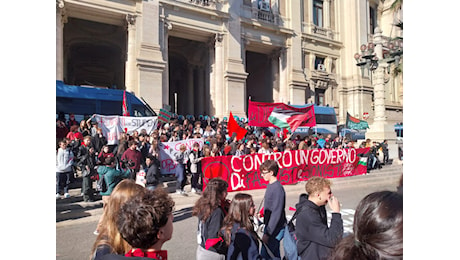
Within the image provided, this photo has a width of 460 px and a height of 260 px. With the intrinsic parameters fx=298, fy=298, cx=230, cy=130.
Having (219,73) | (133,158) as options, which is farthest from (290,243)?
(219,73)

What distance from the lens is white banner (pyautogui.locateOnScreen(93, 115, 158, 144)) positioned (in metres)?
10.4

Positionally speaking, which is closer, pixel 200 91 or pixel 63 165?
pixel 63 165

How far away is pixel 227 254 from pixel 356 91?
27891 millimetres

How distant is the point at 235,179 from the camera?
9.10 m

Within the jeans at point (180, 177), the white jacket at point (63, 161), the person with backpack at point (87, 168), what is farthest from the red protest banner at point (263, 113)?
the white jacket at point (63, 161)

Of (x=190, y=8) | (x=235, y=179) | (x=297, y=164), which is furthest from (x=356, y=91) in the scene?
(x=235, y=179)

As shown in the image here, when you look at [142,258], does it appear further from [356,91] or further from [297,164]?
[356,91]

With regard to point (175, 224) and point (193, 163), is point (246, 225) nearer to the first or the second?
point (175, 224)

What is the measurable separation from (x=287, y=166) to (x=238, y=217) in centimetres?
761

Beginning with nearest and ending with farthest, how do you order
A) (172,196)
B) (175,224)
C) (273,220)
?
(273,220) < (175,224) < (172,196)

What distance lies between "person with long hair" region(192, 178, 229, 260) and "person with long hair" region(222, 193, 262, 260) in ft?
0.34

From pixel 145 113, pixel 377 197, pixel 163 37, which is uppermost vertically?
pixel 163 37

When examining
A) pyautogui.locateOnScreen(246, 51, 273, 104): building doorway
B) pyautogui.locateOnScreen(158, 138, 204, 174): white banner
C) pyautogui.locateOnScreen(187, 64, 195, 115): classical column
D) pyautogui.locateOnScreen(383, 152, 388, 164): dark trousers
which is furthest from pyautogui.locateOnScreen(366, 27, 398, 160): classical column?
pyautogui.locateOnScreen(187, 64, 195, 115): classical column

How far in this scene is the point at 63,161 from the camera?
7469mm
